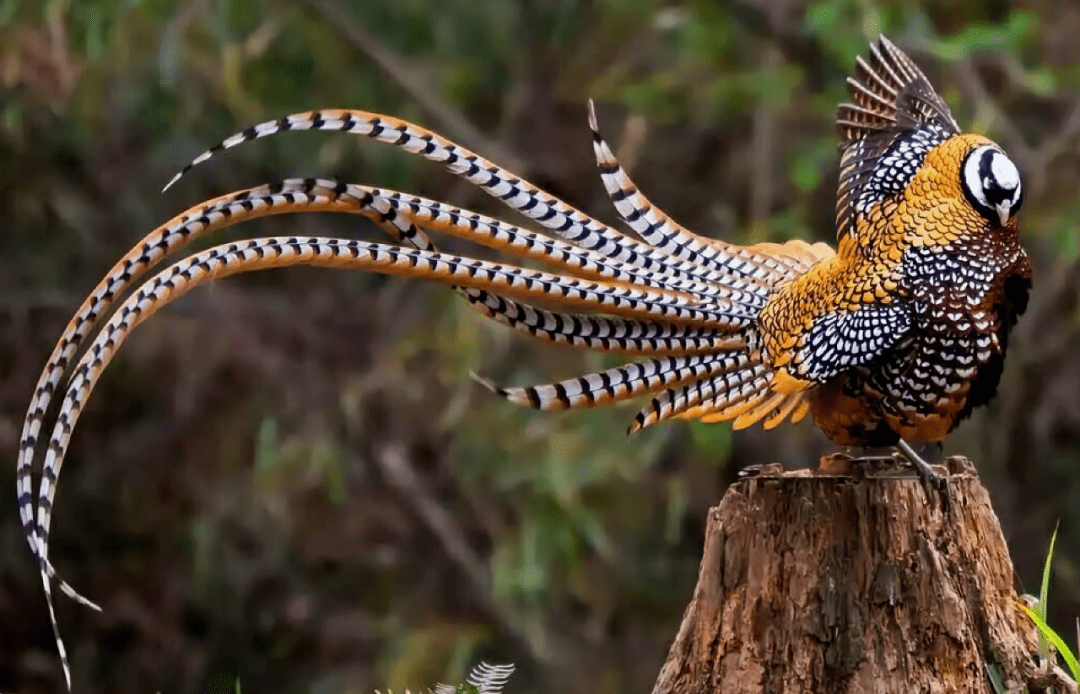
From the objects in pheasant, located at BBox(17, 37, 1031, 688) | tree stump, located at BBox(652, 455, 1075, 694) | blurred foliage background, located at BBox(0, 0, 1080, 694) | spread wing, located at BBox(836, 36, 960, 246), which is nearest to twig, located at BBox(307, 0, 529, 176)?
blurred foliage background, located at BBox(0, 0, 1080, 694)

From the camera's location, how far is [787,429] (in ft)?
19.2

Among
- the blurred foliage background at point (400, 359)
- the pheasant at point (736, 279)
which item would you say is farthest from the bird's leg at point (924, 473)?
the blurred foliage background at point (400, 359)

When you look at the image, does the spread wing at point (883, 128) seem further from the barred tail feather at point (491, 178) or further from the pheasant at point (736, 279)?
the barred tail feather at point (491, 178)

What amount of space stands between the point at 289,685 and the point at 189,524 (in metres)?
0.99

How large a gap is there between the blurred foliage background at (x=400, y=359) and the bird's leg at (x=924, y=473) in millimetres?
2870

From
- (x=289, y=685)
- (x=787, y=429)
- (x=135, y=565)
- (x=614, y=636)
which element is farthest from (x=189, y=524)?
(x=787, y=429)

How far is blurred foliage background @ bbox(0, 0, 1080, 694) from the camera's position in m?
5.87

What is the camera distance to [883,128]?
3.16m

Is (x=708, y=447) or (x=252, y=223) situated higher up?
(x=252, y=223)

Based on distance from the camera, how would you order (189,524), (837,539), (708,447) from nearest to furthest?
(837,539) < (708,447) < (189,524)

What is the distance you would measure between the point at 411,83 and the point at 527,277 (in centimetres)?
351

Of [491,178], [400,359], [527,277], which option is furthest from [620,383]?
[400,359]

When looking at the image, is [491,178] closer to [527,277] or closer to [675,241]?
[527,277]

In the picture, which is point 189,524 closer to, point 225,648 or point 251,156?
point 225,648
